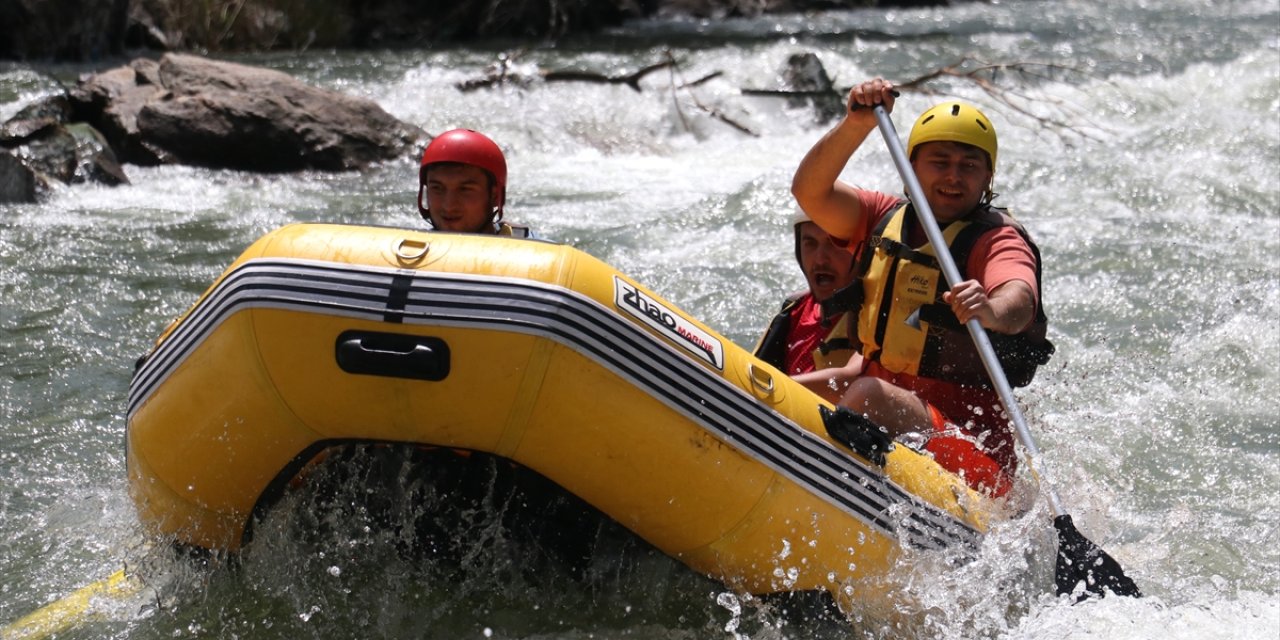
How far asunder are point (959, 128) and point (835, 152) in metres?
0.34

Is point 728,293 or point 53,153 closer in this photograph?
point 728,293

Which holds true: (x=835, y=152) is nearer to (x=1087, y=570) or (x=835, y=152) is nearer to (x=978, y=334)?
(x=978, y=334)

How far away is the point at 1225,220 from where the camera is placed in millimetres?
8453

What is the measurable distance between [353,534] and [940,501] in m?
1.49

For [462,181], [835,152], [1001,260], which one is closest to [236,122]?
[462,181]

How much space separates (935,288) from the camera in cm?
394

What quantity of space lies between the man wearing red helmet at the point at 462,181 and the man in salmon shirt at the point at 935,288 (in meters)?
0.87

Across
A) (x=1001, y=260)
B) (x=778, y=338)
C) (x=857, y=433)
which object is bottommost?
(x=857, y=433)

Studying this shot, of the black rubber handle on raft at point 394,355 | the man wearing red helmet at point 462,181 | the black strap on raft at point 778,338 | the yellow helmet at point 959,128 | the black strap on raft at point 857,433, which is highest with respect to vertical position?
the yellow helmet at point 959,128

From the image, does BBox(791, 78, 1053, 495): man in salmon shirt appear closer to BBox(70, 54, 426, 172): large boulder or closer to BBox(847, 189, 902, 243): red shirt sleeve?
BBox(847, 189, 902, 243): red shirt sleeve

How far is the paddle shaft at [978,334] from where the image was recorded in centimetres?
373

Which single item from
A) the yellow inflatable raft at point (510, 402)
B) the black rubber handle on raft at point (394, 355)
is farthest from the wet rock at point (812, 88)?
the black rubber handle on raft at point (394, 355)

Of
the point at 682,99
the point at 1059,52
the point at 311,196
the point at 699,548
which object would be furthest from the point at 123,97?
the point at 1059,52

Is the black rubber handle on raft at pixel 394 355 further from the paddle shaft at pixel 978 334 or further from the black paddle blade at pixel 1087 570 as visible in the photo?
the black paddle blade at pixel 1087 570
